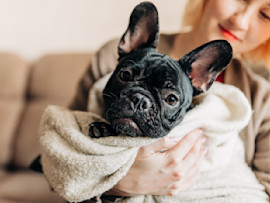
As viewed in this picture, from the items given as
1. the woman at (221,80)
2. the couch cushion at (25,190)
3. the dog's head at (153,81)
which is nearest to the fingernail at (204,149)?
the woman at (221,80)

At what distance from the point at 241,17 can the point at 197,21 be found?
0.14 metres

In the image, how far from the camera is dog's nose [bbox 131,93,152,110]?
22.5 inches

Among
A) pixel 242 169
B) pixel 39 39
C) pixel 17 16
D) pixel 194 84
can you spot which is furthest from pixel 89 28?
pixel 242 169

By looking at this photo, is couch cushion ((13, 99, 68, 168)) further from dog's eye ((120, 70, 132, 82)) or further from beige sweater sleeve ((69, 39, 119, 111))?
dog's eye ((120, 70, 132, 82))

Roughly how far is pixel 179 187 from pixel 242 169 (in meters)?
0.19

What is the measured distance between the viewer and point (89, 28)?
1234mm

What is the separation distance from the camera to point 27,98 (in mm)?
1858

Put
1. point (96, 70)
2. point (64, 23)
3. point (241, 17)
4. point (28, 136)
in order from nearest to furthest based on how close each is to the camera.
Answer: point (241, 17) → point (96, 70) → point (64, 23) → point (28, 136)

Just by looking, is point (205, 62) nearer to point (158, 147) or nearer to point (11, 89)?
point (158, 147)

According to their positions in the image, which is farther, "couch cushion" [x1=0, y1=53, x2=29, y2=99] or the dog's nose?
"couch cushion" [x1=0, y1=53, x2=29, y2=99]

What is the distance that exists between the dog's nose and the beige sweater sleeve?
0.34m

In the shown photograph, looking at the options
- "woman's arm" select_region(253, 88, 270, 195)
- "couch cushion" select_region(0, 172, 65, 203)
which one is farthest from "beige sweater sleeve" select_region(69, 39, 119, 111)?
"couch cushion" select_region(0, 172, 65, 203)

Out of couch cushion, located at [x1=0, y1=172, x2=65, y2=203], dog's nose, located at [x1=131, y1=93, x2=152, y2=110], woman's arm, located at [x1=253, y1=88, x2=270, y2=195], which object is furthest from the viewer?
couch cushion, located at [x1=0, y1=172, x2=65, y2=203]

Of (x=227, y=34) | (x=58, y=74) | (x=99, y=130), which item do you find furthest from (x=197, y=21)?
(x=58, y=74)
